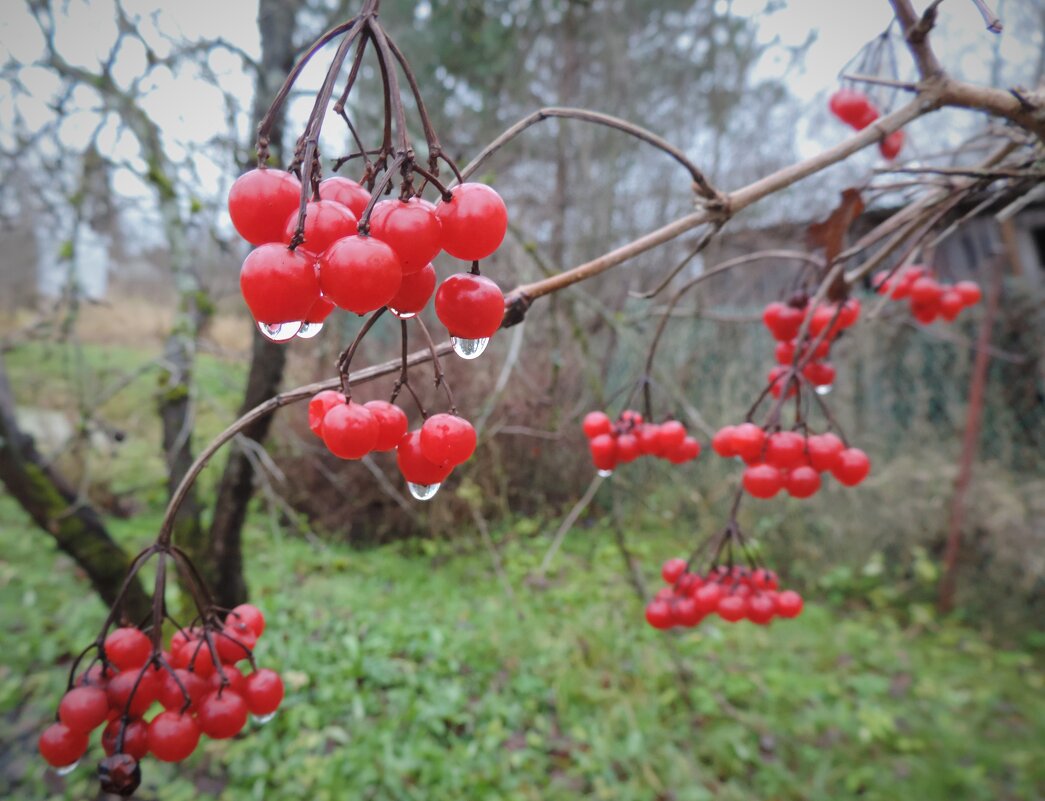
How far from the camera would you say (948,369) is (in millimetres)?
5133

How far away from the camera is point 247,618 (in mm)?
1019

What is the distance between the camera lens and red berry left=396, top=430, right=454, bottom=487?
0.73m

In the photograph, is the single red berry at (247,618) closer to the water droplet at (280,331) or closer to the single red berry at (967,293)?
the water droplet at (280,331)

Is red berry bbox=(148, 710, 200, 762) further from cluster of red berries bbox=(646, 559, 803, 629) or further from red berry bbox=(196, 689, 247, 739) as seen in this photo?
cluster of red berries bbox=(646, 559, 803, 629)

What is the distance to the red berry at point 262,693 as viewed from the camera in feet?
3.08

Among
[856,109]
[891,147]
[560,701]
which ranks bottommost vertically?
[560,701]

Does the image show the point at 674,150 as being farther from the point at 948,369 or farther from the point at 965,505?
the point at 948,369

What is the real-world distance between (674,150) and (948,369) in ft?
18.6

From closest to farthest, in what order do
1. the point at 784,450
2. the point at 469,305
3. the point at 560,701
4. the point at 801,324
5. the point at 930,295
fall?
1. the point at 469,305
2. the point at 784,450
3. the point at 801,324
4. the point at 930,295
5. the point at 560,701

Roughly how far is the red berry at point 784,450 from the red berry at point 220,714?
105 cm

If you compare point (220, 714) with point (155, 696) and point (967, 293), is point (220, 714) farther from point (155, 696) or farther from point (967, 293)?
point (967, 293)

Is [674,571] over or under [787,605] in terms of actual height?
over

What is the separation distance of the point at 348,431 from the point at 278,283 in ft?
0.67

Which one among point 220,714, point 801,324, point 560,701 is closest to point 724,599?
point 801,324
